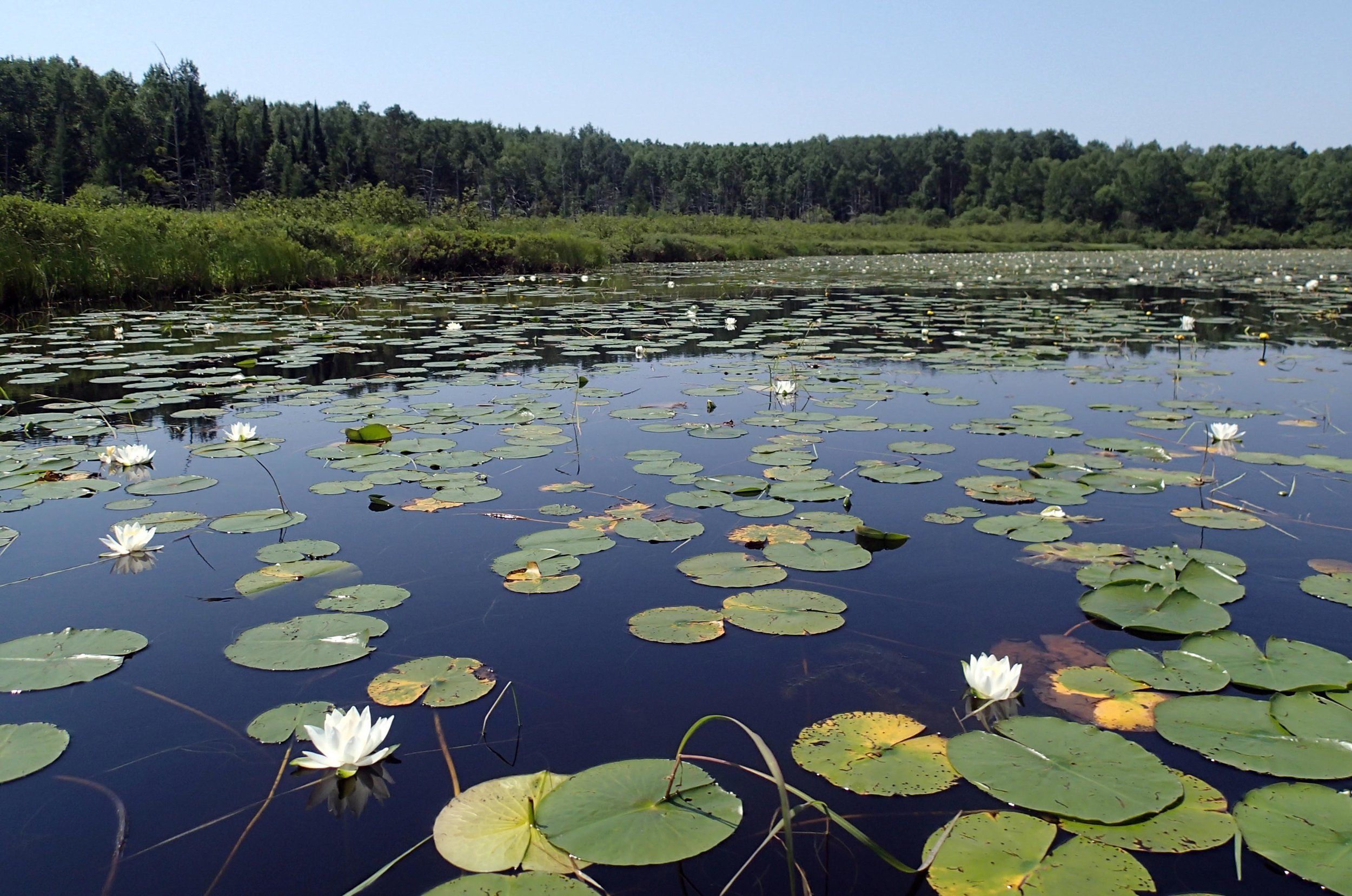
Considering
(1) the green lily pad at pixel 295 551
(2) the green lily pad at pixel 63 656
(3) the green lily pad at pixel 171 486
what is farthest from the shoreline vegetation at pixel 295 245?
(2) the green lily pad at pixel 63 656

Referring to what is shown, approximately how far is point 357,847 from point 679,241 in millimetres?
27354

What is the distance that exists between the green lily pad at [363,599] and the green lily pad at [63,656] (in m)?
0.41

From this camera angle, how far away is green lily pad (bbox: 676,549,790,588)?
84.6 inches

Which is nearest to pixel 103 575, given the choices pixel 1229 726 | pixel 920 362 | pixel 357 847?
pixel 357 847

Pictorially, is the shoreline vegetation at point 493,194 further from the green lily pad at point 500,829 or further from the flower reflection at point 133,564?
the green lily pad at point 500,829

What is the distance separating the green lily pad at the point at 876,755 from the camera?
132cm

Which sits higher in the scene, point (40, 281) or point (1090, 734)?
point (40, 281)

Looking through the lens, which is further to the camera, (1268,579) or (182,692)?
(1268,579)

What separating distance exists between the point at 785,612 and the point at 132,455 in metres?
2.82

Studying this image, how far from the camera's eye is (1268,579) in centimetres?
216

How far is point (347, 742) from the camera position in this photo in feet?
4.39

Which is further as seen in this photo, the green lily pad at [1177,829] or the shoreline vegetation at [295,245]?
the shoreline vegetation at [295,245]

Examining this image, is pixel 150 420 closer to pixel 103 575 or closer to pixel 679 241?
pixel 103 575

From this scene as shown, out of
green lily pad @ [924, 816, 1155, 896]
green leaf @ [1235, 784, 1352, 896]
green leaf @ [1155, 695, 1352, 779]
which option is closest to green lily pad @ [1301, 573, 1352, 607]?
green leaf @ [1155, 695, 1352, 779]
